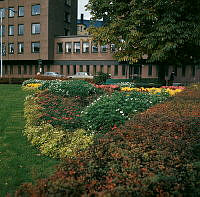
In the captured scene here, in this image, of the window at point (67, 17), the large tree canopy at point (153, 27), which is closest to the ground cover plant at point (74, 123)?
the large tree canopy at point (153, 27)

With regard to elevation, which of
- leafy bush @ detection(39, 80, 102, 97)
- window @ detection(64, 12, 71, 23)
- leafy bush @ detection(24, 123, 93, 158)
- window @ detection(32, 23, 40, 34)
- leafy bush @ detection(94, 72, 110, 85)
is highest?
window @ detection(64, 12, 71, 23)

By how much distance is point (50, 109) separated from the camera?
9.57 metres

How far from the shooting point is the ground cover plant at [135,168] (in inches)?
103

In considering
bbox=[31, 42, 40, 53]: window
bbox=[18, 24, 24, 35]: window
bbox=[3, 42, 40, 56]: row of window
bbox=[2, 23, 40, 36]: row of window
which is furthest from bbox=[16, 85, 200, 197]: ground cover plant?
bbox=[18, 24, 24, 35]: window

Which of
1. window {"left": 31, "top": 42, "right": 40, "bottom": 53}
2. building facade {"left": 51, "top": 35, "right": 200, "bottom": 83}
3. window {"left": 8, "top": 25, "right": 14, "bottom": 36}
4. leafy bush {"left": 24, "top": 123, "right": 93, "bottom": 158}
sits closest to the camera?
leafy bush {"left": 24, "top": 123, "right": 93, "bottom": 158}

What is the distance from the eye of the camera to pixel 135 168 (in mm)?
3031

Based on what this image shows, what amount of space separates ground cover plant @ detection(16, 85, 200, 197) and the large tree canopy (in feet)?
48.7

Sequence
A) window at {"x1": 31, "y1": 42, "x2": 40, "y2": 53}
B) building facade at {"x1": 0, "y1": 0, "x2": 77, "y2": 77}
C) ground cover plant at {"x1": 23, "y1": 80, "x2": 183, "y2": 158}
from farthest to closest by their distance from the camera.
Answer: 1. window at {"x1": 31, "y1": 42, "x2": 40, "y2": 53}
2. building facade at {"x1": 0, "y1": 0, "x2": 77, "y2": 77}
3. ground cover plant at {"x1": 23, "y1": 80, "x2": 183, "y2": 158}

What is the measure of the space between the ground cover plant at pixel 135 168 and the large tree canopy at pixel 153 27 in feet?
48.7

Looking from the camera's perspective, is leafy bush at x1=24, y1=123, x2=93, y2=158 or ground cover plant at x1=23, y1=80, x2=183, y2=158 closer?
leafy bush at x1=24, y1=123, x2=93, y2=158

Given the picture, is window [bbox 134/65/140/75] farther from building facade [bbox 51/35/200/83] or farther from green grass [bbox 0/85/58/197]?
green grass [bbox 0/85/58/197]

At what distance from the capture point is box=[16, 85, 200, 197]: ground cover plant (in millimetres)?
2623

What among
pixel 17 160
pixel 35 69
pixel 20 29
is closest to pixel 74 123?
pixel 17 160

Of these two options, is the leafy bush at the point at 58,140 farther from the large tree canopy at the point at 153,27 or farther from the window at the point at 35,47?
the window at the point at 35,47
